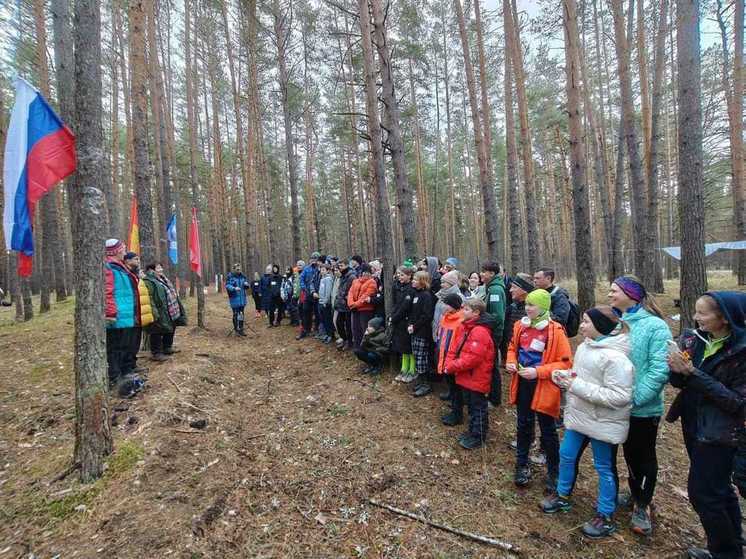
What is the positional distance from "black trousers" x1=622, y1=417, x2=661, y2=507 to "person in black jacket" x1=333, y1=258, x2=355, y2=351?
17.5 feet

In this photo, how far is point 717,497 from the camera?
2303mm

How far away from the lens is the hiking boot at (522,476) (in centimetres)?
331

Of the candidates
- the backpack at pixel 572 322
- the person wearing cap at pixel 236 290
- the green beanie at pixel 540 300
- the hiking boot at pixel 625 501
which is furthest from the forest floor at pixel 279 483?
the person wearing cap at pixel 236 290

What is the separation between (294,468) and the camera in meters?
3.65

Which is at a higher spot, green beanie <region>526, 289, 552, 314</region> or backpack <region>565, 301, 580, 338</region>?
green beanie <region>526, 289, 552, 314</region>

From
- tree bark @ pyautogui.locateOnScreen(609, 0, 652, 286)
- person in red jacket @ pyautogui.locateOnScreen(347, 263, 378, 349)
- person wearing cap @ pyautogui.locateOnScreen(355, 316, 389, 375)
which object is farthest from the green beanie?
tree bark @ pyautogui.locateOnScreen(609, 0, 652, 286)

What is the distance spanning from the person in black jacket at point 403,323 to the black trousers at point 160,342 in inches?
164

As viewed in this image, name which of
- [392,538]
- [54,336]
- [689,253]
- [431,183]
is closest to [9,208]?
[392,538]

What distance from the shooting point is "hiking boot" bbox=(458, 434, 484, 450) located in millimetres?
3959

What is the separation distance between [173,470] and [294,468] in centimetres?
115

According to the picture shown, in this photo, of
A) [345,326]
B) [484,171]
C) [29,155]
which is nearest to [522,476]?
[345,326]

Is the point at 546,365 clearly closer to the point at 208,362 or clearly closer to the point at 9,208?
the point at 9,208

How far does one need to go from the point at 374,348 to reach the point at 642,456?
395 centimetres

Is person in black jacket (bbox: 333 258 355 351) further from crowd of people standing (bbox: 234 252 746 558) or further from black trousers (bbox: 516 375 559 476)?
black trousers (bbox: 516 375 559 476)
